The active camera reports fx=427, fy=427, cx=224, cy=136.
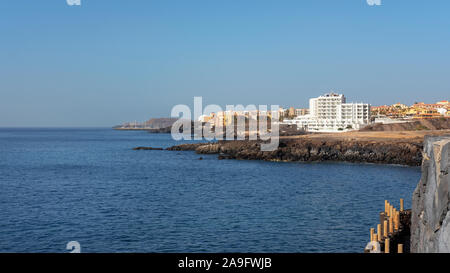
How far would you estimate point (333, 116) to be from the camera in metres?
158

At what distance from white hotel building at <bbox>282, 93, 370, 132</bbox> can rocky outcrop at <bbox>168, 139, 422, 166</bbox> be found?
5370 centimetres

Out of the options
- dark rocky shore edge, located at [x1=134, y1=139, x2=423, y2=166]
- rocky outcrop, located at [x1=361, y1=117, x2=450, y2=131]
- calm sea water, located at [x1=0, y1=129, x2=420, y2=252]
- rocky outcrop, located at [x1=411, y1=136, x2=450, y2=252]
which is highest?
rocky outcrop, located at [x1=361, y1=117, x2=450, y2=131]

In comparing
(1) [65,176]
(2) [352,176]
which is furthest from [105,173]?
(2) [352,176]

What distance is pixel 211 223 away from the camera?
81.7ft

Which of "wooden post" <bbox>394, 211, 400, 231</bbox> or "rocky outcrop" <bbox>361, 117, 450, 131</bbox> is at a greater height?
"rocky outcrop" <bbox>361, 117, 450, 131</bbox>

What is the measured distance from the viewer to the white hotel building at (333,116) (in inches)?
5007

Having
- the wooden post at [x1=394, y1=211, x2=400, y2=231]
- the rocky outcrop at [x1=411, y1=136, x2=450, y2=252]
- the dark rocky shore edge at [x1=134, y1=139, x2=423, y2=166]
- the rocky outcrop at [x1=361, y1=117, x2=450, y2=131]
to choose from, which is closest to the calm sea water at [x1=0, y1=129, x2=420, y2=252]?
the wooden post at [x1=394, y1=211, x2=400, y2=231]

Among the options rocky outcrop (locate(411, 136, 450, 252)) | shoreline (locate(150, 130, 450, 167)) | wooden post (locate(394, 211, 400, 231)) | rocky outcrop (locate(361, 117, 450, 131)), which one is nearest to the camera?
rocky outcrop (locate(411, 136, 450, 252))

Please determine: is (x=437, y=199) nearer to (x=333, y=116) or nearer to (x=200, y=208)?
(x=200, y=208)

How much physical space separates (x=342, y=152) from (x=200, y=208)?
40753 mm

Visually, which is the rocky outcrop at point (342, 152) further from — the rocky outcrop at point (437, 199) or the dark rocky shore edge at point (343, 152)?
the rocky outcrop at point (437, 199)

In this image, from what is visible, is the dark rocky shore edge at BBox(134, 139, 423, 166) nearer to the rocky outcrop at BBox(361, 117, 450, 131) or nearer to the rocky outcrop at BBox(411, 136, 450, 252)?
the rocky outcrop at BBox(361, 117, 450, 131)

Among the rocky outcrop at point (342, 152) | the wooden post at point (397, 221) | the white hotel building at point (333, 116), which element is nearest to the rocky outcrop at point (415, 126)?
the white hotel building at point (333, 116)

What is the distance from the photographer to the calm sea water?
20.8 meters
